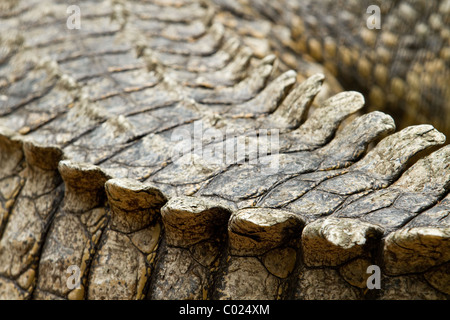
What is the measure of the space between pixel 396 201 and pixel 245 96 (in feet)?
2.44

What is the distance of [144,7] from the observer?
2045mm

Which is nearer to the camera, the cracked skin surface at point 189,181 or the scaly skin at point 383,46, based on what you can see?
the cracked skin surface at point 189,181

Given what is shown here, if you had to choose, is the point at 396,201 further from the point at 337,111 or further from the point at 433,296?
the point at 337,111

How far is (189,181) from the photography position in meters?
1.24

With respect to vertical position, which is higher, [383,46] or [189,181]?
[383,46]

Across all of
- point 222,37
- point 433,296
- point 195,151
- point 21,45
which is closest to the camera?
point 433,296

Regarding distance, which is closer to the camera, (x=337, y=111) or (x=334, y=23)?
(x=337, y=111)

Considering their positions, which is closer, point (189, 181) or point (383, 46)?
point (189, 181)

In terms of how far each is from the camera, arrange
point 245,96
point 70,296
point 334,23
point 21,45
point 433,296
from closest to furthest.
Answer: point 433,296 → point 70,296 → point 245,96 → point 21,45 → point 334,23

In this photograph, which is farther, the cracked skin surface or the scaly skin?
the scaly skin

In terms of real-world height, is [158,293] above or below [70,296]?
above

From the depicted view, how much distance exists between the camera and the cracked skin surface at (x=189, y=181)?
3.24 ft

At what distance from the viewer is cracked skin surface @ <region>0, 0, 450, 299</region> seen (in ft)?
3.24

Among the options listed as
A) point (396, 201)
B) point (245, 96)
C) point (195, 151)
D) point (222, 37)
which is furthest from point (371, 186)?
point (222, 37)
